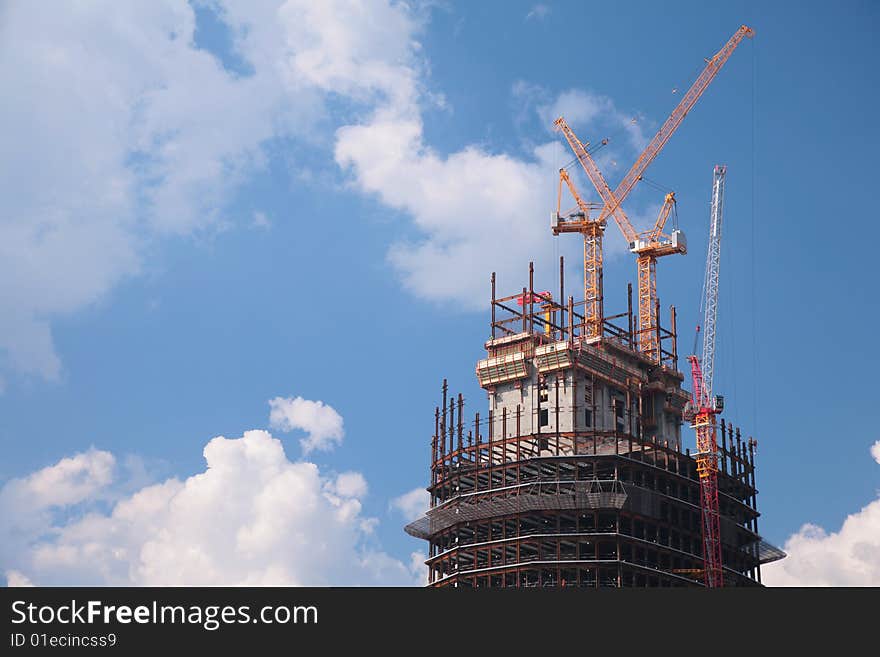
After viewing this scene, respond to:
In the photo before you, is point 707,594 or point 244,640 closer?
point 244,640

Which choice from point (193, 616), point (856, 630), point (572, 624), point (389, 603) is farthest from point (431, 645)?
point (856, 630)

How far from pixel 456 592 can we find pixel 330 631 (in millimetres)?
13728

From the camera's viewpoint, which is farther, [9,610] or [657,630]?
[657,630]

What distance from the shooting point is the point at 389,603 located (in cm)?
12394

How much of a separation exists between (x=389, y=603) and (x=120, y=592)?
76.7 feet

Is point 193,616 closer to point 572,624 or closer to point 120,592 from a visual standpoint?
point 120,592

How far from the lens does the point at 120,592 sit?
116m

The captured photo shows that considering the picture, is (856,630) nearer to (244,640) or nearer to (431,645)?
(431,645)

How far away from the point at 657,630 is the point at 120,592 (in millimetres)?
46490

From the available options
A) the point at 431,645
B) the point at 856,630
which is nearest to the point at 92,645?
the point at 431,645

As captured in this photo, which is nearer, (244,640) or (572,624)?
(244,640)

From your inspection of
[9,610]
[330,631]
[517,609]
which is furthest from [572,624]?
[9,610]

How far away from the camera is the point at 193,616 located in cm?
11512

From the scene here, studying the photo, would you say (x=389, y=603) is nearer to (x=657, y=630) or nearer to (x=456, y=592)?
(x=456, y=592)
